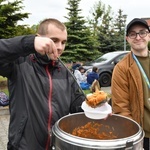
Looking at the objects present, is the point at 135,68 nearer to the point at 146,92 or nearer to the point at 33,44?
the point at 146,92

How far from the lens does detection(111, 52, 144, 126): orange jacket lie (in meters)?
2.29

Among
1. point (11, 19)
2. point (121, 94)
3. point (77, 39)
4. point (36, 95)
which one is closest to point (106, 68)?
point (11, 19)

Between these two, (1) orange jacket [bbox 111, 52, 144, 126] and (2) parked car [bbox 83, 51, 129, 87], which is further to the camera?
(2) parked car [bbox 83, 51, 129, 87]

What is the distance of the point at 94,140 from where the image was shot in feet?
4.73

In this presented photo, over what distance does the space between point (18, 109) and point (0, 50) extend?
1.55ft

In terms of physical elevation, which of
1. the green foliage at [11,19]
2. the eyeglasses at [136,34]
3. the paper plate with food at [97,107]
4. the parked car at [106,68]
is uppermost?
the green foliage at [11,19]

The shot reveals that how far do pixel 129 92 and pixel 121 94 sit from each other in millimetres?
87

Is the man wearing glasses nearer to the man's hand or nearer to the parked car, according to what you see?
the man's hand

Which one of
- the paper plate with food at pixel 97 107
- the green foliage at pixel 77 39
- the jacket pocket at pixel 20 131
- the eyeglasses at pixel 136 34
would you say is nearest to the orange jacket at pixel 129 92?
the eyeglasses at pixel 136 34

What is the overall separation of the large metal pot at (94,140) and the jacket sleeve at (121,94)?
330 mm

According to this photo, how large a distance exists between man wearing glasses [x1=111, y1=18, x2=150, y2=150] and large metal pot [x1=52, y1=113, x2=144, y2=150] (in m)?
0.37

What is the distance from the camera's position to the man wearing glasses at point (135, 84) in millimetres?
2299

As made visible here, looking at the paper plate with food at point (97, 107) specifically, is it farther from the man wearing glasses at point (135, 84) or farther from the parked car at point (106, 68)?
the parked car at point (106, 68)

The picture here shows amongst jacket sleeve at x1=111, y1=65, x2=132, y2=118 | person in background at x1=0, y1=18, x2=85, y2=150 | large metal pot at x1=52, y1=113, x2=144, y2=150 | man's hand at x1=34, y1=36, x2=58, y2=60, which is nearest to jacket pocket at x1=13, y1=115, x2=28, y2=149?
person in background at x1=0, y1=18, x2=85, y2=150
